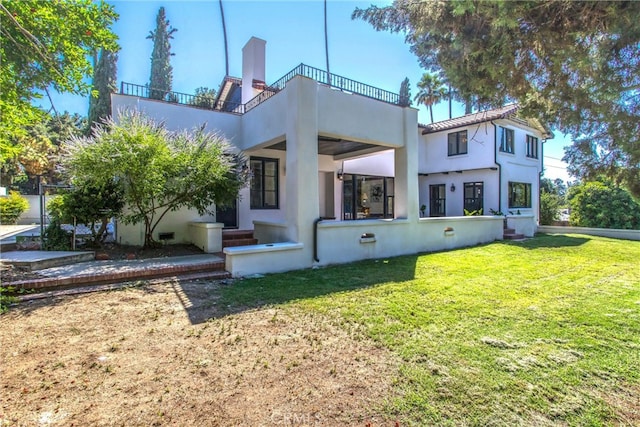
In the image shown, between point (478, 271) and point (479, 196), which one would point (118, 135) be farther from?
point (479, 196)

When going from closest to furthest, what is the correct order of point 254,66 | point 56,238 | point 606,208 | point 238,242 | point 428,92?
point 56,238 < point 238,242 < point 254,66 < point 606,208 < point 428,92

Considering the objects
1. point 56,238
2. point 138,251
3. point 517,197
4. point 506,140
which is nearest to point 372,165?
point 506,140

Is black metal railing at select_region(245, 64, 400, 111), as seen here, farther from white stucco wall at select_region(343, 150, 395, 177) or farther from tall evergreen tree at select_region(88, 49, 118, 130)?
tall evergreen tree at select_region(88, 49, 118, 130)

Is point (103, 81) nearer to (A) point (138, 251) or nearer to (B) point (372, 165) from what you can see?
(B) point (372, 165)

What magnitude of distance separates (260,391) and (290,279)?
407 cm

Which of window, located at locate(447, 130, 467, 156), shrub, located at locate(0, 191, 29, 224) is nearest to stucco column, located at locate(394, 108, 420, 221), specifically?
window, located at locate(447, 130, 467, 156)

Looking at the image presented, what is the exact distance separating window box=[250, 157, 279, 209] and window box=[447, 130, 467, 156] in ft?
37.6

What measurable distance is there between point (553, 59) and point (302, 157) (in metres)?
5.26

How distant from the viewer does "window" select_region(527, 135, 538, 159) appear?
18.8 metres

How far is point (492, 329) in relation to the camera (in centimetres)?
423

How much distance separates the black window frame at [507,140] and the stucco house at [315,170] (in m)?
0.26

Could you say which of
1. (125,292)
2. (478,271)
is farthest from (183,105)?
(478,271)

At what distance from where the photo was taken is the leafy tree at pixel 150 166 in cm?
705

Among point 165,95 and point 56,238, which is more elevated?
point 165,95
